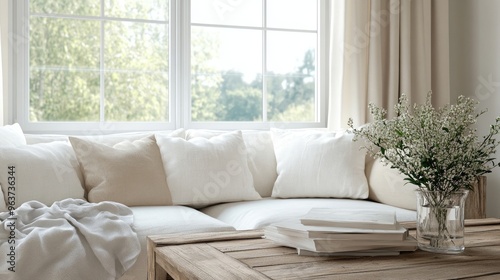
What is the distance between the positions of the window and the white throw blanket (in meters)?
1.27

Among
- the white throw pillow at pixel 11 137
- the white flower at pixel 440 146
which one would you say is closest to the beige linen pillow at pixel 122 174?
the white throw pillow at pixel 11 137

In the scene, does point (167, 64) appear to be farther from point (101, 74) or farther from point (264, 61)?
point (264, 61)

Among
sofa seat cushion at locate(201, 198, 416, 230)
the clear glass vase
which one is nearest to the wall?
sofa seat cushion at locate(201, 198, 416, 230)

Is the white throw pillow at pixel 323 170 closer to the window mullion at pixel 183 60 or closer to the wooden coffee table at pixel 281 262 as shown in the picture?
the window mullion at pixel 183 60

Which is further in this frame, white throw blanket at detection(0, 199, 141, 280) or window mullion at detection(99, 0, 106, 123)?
window mullion at detection(99, 0, 106, 123)

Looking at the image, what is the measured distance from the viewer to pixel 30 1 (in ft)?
11.3

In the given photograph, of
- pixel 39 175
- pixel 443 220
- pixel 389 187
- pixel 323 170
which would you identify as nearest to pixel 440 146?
pixel 443 220

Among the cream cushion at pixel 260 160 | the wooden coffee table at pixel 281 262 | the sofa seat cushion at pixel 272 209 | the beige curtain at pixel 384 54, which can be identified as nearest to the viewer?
the wooden coffee table at pixel 281 262

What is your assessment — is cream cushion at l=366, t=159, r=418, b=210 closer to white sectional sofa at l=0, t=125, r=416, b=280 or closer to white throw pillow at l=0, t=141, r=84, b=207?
white sectional sofa at l=0, t=125, r=416, b=280

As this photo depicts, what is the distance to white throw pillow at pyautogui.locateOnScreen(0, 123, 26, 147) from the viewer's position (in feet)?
9.05

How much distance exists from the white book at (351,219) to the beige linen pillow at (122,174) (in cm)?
→ 142

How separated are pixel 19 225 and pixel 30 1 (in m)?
1.74

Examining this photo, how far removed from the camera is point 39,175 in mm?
2662

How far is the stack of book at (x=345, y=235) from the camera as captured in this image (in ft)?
4.74
